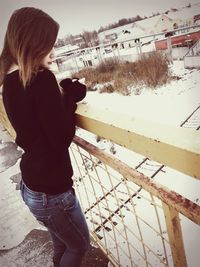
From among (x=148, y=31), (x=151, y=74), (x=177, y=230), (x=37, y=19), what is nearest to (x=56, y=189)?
(x=177, y=230)

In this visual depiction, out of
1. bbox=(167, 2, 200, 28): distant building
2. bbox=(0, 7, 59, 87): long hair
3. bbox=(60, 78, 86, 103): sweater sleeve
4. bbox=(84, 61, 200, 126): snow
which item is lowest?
bbox=(84, 61, 200, 126): snow

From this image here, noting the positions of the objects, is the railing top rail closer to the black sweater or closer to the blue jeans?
the black sweater

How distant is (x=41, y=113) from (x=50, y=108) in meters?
0.04

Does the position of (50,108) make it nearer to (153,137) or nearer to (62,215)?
(153,137)

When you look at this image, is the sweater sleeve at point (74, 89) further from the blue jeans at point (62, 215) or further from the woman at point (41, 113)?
the blue jeans at point (62, 215)

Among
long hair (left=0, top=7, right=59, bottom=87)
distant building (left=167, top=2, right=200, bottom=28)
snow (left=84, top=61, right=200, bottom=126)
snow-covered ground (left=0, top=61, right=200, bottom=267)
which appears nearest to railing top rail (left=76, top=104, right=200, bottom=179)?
snow-covered ground (left=0, top=61, right=200, bottom=267)

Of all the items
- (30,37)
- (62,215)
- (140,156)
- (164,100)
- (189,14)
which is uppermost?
(30,37)

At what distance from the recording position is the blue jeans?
126 centimetres

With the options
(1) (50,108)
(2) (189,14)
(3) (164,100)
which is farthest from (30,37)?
(2) (189,14)

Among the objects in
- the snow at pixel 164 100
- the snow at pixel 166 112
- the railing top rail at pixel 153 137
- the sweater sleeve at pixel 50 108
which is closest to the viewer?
the railing top rail at pixel 153 137

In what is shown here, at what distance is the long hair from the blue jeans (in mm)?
546

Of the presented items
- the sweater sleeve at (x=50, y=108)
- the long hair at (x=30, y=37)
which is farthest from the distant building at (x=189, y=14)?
the sweater sleeve at (x=50, y=108)

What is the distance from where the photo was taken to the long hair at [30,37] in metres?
1.04

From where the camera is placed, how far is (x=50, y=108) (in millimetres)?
1012
